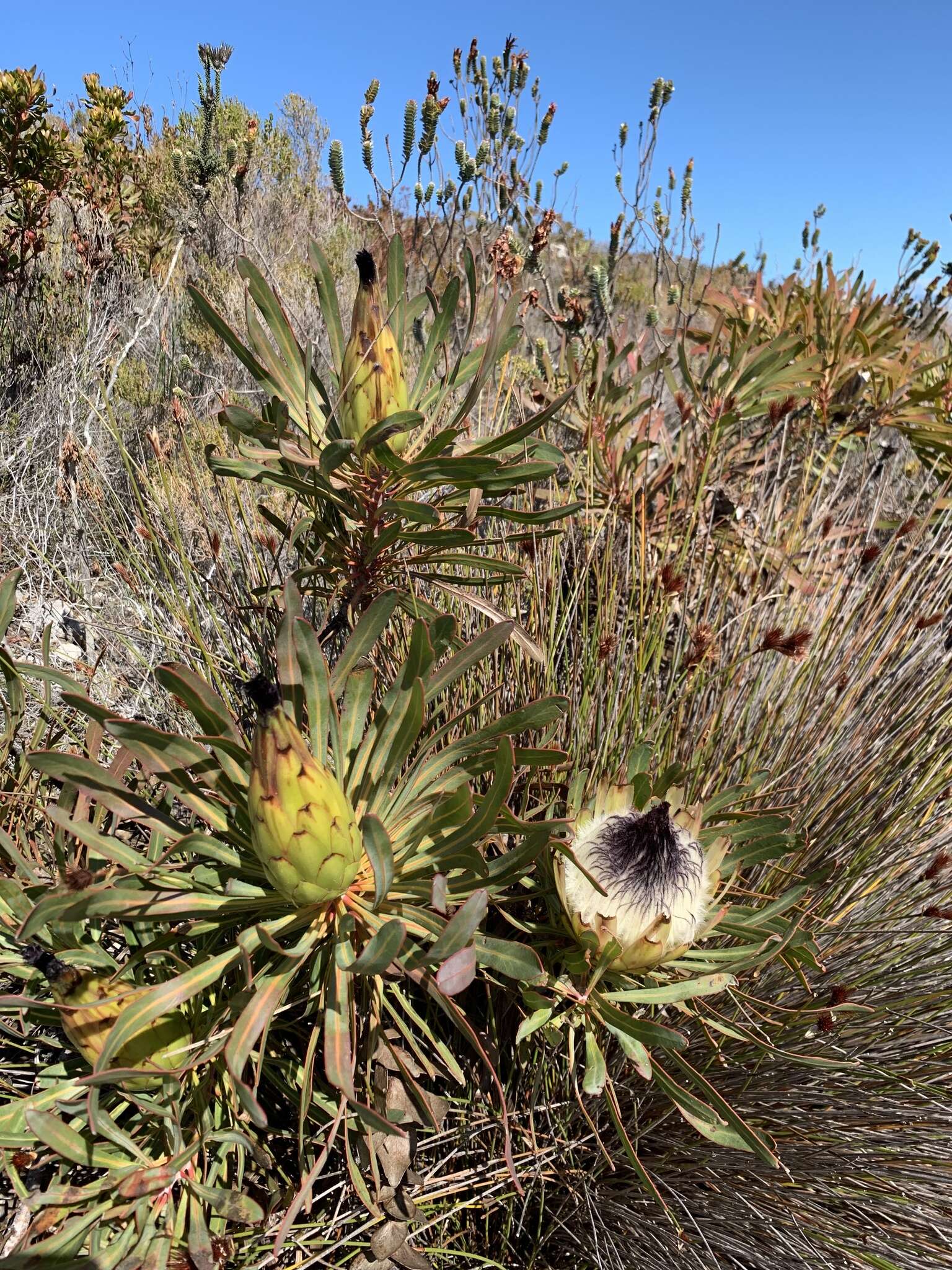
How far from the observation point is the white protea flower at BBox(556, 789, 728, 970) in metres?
1.02

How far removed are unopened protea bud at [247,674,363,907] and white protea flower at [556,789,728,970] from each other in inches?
12.1

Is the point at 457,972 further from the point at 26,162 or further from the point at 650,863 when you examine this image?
the point at 26,162

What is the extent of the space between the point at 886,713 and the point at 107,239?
454 centimetres

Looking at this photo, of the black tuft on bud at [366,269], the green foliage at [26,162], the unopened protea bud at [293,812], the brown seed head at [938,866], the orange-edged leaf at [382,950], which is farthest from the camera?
the green foliage at [26,162]

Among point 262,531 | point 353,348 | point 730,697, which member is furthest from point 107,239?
point 730,697

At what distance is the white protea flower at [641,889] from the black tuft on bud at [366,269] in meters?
0.88

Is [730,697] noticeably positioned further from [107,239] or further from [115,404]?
[107,239]

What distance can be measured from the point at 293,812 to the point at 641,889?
476 millimetres

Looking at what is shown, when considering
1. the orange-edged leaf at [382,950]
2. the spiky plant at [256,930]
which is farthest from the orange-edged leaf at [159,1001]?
the orange-edged leaf at [382,950]

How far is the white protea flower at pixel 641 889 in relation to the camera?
1016 mm

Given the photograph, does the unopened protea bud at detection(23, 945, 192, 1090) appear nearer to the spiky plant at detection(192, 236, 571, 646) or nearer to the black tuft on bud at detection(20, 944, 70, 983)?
the black tuft on bud at detection(20, 944, 70, 983)

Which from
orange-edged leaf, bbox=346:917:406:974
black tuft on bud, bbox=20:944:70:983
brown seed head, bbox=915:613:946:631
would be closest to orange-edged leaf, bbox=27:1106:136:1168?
black tuft on bud, bbox=20:944:70:983

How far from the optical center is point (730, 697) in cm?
173

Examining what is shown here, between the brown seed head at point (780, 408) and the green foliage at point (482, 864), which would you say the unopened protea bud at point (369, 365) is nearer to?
the green foliage at point (482, 864)
